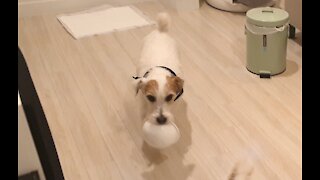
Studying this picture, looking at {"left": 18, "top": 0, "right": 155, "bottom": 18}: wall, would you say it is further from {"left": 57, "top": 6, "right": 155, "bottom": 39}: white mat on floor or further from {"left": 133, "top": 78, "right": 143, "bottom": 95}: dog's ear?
{"left": 133, "top": 78, "right": 143, "bottom": 95}: dog's ear

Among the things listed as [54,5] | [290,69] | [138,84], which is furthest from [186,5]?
[138,84]

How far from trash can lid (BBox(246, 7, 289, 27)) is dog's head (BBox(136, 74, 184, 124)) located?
790 millimetres

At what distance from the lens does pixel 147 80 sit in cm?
176

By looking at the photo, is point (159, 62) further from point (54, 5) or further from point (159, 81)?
point (54, 5)

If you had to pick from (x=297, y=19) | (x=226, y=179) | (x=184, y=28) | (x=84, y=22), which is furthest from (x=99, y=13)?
(x=226, y=179)

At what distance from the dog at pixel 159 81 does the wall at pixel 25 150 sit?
0.85 metres

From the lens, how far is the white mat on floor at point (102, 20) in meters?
3.26

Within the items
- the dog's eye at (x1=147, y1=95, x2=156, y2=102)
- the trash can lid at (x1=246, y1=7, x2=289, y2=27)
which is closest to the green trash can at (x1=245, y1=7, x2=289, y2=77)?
the trash can lid at (x1=246, y1=7, x2=289, y2=27)

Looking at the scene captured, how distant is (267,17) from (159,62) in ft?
2.42

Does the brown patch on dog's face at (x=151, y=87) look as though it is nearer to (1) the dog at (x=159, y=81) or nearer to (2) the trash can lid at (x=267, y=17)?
(1) the dog at (x=159, y=81)

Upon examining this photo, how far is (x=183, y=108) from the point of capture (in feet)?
7.54

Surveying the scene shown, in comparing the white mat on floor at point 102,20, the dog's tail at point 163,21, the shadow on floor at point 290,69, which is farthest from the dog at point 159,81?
the white mat on floor at point 102,20

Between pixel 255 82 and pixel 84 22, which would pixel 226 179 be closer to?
pixel 255 82

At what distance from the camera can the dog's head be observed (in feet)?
5.62
